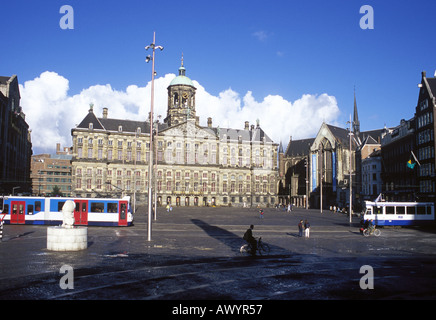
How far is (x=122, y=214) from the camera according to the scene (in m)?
36.4

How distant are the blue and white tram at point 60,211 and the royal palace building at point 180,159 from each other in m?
45.2

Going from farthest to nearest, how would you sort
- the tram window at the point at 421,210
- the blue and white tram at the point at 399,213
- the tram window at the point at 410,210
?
the tram window at the point at 421,210, the tram window at the point at 410,210, the blue and white tram at the point at 399,213

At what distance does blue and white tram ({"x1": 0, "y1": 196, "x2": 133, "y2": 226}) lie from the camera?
35.8 m

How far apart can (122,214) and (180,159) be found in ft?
193

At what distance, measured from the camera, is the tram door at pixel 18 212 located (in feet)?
A: 121

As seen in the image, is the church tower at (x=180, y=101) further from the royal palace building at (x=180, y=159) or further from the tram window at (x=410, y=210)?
the tram window at (x=410, y=210)

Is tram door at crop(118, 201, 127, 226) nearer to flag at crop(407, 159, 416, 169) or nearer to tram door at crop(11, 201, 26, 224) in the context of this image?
tram door at crop(11, 201, 26, 224)

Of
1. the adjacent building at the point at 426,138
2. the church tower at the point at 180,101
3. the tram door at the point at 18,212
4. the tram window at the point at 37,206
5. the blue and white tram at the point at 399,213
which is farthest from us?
the church tower at the point at 180,101

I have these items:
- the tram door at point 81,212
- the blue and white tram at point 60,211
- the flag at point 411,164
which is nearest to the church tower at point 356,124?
the flag at point 411,164

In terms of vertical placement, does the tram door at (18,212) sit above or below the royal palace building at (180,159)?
below

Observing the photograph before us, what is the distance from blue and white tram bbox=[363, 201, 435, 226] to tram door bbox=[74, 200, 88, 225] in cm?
2838

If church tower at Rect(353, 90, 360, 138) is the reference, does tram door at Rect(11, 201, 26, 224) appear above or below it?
below

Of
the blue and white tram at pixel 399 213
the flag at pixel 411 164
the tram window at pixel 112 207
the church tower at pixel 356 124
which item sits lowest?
the blue and white tram at pixel 399 213

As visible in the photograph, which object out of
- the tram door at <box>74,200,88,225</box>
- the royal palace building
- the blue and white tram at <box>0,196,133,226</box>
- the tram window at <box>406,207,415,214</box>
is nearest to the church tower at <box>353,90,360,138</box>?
the royal palace building
